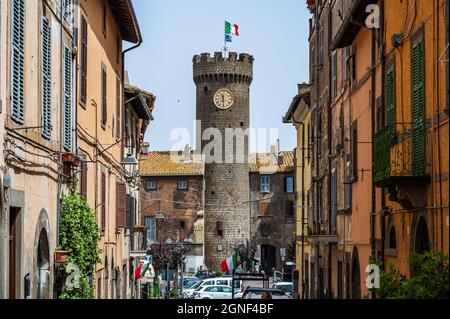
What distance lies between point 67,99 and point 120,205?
442 inches

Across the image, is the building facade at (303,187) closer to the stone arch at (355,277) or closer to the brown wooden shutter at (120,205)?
the brown wooden shutter at (120,205)

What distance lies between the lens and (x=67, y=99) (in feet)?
66.1

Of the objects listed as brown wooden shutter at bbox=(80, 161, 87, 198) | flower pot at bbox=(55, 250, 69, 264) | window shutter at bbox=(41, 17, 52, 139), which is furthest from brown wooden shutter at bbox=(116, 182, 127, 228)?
window shutter at bbox=(41, 17, 52, 139)

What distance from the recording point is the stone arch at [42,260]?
1722cm

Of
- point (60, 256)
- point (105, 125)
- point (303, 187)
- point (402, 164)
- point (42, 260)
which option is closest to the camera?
point (402, 164)

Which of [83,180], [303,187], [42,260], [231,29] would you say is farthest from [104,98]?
[231,29]

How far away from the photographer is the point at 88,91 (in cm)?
2359

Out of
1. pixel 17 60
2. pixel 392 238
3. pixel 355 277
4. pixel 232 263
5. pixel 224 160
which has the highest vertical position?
pixel 224 160

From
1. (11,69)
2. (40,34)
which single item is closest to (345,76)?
(40,34)

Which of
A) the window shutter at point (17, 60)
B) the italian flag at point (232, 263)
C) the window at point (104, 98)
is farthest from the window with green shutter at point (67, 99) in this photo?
the italian flag at point (232, 263)

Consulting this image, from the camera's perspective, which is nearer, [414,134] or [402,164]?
[414,134]

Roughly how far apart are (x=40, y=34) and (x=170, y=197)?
72257mm

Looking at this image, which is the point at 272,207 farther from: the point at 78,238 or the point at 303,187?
the point at 78,238

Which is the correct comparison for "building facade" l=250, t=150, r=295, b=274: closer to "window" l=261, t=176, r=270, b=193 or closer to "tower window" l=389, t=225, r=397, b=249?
"window" l=261, t=176, r=270, b=193
